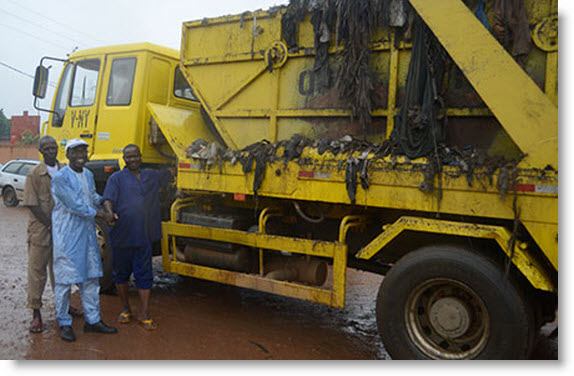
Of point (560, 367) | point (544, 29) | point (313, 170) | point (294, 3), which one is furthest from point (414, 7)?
point (560, 367)

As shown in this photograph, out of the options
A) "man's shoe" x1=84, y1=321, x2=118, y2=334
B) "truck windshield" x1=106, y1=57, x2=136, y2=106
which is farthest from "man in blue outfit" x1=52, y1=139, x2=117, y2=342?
"truck windshield" x1=106, y1=57, x2=136, y2=106

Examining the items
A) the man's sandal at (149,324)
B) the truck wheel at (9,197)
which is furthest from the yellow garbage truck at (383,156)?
the truck wheel at (9,197)

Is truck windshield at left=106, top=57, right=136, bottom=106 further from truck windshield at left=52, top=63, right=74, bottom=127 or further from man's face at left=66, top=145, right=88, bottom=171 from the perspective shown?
man's face at left=66, top=145, right=88, bottom=171

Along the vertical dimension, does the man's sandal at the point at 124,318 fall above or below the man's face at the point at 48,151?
below

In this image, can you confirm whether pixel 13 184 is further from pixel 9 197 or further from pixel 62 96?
pixel 62 96

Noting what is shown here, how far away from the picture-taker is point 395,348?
3252mm

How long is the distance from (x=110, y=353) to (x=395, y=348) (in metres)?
2.13

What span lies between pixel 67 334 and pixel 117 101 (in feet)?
8.84

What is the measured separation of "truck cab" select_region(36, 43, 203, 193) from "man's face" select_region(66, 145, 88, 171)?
4.09 feet

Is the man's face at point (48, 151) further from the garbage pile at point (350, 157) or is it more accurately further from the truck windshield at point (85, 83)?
the truck windshield at point (85, 83)

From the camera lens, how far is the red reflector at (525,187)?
2838mm

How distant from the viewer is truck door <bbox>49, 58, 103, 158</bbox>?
5441mm

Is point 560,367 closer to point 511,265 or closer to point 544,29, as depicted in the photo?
point 511,265

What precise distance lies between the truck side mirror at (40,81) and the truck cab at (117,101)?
361mm
